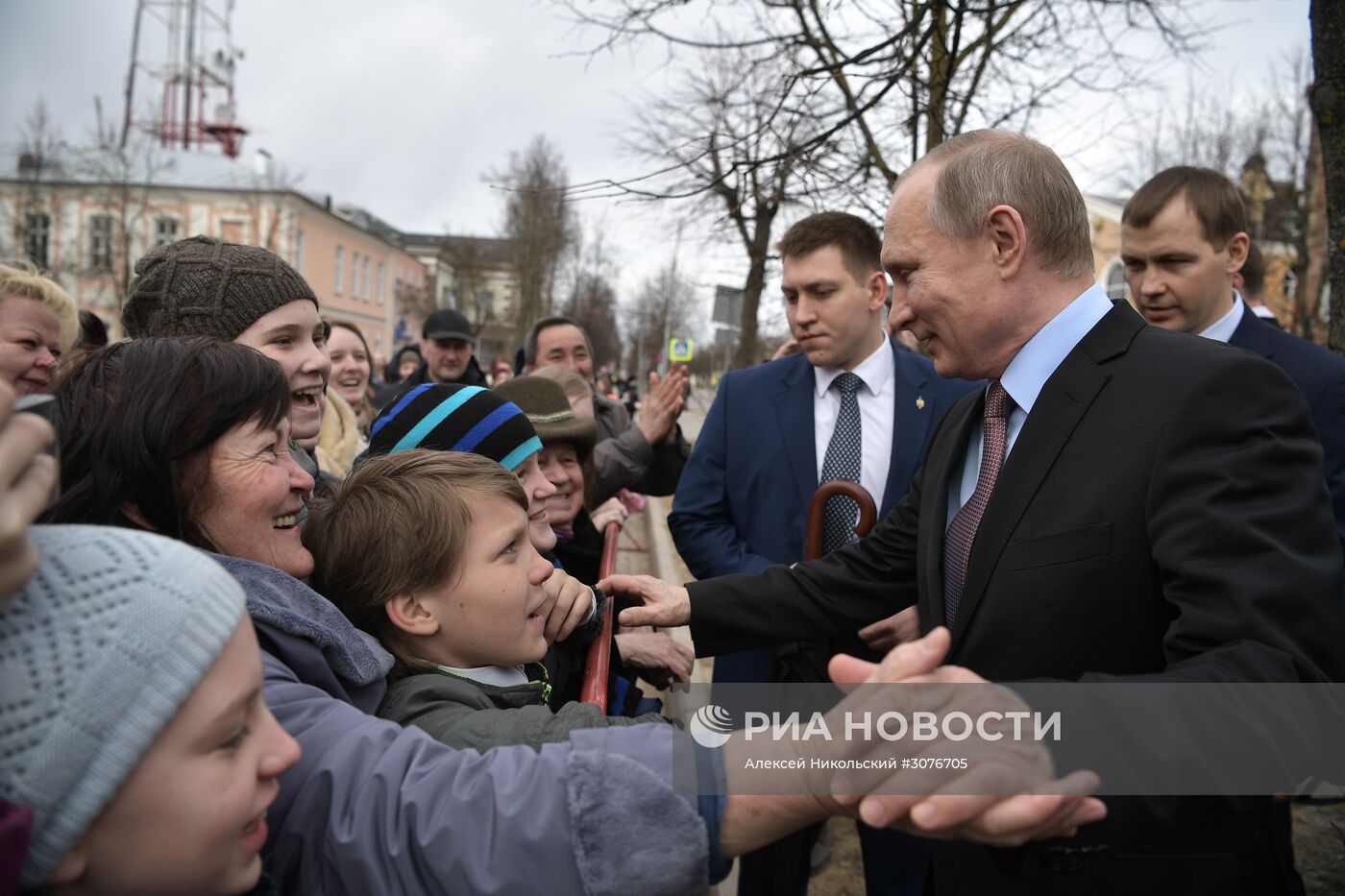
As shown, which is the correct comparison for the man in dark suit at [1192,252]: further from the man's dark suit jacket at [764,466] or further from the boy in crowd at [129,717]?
the boy in crowd at [129,717]

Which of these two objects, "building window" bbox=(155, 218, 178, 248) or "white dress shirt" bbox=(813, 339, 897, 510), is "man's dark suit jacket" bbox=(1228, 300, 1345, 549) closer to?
"white dress shirt" bbox=(813, 339, 897, 510)

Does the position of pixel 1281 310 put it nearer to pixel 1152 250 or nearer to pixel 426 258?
pixel 1152 250

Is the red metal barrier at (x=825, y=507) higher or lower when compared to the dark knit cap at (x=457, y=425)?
lower

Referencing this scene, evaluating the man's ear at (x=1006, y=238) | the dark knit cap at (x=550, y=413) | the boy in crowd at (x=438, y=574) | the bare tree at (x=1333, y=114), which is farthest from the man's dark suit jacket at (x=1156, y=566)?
the bare tree at (x=1333, y=114)

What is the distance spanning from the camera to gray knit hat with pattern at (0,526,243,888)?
2.99 feet

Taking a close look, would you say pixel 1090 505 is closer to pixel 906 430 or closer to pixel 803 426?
pixel 906 430

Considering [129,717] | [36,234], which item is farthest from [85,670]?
[36,234]

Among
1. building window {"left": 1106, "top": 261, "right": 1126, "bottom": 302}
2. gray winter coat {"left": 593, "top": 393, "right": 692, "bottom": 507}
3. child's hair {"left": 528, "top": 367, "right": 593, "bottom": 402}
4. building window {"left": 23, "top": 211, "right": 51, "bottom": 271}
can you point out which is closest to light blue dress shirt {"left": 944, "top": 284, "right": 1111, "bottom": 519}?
gray winter coat {"left": 593, "top": 393, "right": 692, "bottom": 507}

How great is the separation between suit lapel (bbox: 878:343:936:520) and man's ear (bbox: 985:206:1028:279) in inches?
58.2

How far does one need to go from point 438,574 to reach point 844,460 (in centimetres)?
213

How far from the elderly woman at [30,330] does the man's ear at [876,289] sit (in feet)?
Result: 10.2

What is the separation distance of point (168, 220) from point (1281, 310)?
43.9 m

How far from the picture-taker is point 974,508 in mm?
2082

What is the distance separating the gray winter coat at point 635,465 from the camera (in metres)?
4.61
